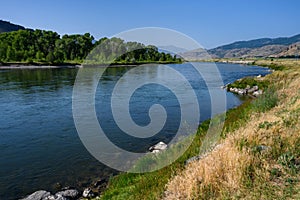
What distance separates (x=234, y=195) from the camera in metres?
4.79

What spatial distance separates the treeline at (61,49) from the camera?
3607 inches

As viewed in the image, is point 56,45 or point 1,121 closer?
point 1,121

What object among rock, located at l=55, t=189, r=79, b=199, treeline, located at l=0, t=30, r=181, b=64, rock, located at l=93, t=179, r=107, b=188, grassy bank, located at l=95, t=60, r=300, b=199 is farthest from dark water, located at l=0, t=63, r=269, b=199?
treeline, located at l=0, t=30, r=181, b=64

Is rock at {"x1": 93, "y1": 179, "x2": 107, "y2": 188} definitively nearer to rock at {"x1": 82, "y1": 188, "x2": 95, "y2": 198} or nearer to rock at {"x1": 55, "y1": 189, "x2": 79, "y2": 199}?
rock at {"x1": 82, "y1": 188, "x2": 95, "y2": 198}

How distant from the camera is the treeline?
91.6m

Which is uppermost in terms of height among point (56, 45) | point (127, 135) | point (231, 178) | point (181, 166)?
point (56, 45)

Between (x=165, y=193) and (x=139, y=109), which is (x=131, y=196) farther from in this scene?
(x=139, y=109)

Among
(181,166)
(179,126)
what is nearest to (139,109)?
(179,126)

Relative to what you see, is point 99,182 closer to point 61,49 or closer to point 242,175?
point 242,175

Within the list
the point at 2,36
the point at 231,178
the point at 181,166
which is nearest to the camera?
the point at 231,178

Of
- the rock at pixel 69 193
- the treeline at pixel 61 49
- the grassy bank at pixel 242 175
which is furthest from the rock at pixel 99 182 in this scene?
the treeline at pixel 61 49

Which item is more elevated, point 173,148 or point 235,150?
point 235,150

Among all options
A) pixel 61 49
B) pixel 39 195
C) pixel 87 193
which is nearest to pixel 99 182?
pixel 87 193

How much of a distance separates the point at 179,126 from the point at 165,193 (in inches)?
455
